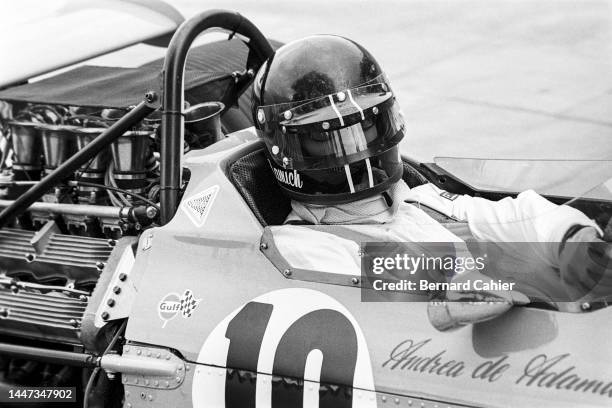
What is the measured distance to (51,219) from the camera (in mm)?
3486

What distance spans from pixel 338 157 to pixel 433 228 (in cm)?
44

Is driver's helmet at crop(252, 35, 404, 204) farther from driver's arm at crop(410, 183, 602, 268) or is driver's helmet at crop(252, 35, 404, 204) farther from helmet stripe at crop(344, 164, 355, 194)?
driver's arm at crop(410, 183, 602, 268)

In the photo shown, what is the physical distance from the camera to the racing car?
2.26 metres

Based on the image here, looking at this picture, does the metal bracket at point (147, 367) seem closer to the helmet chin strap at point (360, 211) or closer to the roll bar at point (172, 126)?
the roll bar at point (172, 126)

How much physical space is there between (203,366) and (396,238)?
75 cm

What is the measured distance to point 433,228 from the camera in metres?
2.91

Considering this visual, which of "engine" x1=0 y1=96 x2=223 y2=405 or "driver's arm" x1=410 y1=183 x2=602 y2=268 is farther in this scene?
"engine" x1=0 y1=96 x2=223 y2=405

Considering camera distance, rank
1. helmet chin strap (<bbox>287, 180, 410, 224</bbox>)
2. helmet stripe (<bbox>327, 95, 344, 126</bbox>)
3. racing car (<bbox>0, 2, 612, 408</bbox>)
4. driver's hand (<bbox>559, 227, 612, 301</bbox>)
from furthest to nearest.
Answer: helmet chin strap (<bbox>287, 180, 410, 224</bbox>) → helmet stripe (<bbox>327, 95, 344, 126</bbox>) → racing car (<bbox>0, 2, 612, 408</bbox>) → driver's hand (<bbox>559, 227, 612, 301</bbox>)

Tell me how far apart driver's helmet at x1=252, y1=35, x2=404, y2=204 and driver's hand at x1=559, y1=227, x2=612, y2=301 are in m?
0.84

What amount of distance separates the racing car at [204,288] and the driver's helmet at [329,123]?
22 cm

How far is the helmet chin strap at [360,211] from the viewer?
2906mm
